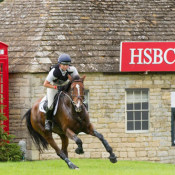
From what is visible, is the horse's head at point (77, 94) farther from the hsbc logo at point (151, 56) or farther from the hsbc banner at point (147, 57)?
the hsbc logo at point (151, 56)

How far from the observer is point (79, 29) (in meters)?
19.2

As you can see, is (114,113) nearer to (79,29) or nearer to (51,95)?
(79,29)

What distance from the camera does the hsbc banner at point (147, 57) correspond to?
59.0ft

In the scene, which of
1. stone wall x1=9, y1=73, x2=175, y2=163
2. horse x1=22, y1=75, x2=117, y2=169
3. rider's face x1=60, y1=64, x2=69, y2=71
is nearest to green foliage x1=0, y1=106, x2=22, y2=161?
stone wall x1=9, y1=73, x2=175, y2=163

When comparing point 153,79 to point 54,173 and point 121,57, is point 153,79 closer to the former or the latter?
point 121,57

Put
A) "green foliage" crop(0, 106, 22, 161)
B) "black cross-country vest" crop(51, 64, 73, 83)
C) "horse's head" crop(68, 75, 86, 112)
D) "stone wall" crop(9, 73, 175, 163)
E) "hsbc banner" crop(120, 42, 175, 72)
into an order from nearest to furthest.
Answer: "horse's head" crop(68, 75, 86, 112) → "black cross-country vest" crop(51, 64, 73, 83) → "green foliage" crop(0, 106, 22, 161) → "hsbc banner" crop(120, 42, 175, 72) → "stone wall" crop(9, 73, 175, 163)

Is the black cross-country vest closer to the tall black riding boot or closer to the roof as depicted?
the tall black riding boot

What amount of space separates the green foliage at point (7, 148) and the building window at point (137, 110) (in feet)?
13.6

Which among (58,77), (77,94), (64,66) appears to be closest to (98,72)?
(58,77)

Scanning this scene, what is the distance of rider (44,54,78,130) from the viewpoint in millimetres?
12078

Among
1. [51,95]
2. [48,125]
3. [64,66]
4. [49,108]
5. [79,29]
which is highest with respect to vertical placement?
[79,29]

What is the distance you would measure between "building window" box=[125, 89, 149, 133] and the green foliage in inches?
164

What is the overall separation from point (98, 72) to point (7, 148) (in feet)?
13.7

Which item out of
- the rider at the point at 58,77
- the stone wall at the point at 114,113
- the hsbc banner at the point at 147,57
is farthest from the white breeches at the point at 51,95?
the hsbc banner at the point at 147,57
